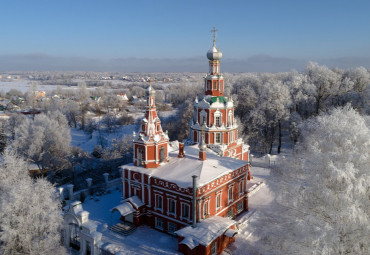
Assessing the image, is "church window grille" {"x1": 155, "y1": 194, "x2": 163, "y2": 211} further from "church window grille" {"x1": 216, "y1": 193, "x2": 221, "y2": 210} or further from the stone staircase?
"church window grille" {"x1": 216, "y1": 193, "x2": 221, "y2": 210}

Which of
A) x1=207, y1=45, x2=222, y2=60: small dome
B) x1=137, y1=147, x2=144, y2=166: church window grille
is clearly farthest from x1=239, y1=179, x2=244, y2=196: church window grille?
x1=207, y1=45, x2=222, y2=60: small dome

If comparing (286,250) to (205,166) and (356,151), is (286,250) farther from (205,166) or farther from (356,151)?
(205,166)

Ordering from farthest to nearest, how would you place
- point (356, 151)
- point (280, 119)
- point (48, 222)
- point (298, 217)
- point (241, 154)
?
point (280, 119), point (241, 154), point (48, 222), point (298, 217), point (356, 151)

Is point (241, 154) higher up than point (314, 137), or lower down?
lower down

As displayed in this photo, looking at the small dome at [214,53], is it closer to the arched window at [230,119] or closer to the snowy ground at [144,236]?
the arched window at [230,119]

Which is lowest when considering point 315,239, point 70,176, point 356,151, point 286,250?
point 70,176

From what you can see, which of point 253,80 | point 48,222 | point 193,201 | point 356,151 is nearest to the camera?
point 356,151

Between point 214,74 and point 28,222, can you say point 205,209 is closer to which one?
point 28,222

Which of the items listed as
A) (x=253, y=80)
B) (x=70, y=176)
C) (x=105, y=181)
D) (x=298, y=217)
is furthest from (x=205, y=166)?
(x=253, y=80)
